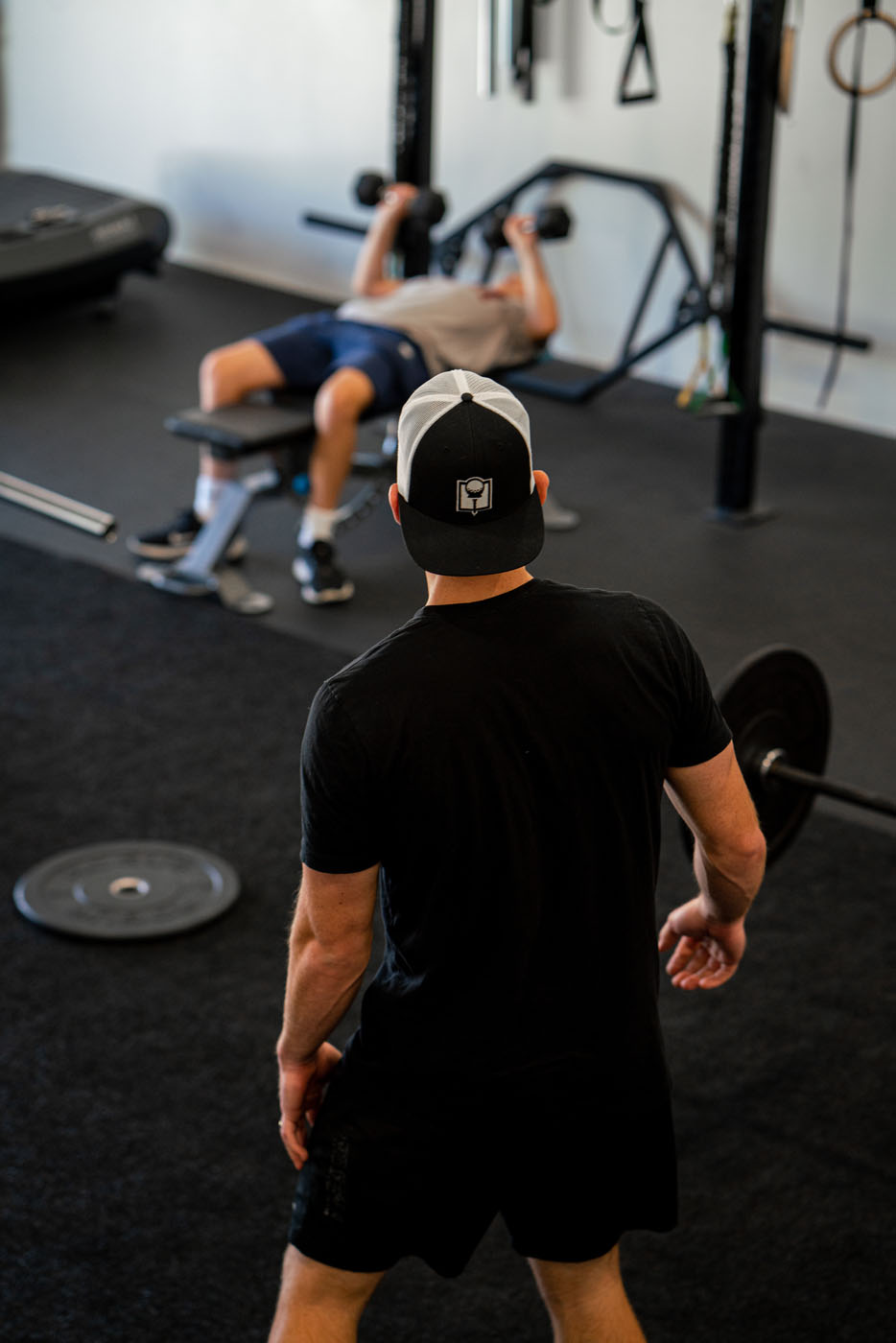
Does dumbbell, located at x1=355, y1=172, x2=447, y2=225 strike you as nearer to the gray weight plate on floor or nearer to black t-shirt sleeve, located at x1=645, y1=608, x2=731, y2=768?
the gray weight plate on floor

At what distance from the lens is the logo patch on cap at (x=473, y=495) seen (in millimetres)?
1327

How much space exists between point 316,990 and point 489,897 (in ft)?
0.68

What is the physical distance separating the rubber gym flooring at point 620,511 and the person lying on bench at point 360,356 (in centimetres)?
19

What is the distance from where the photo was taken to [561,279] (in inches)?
235

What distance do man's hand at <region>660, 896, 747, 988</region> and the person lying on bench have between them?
2.47 meters

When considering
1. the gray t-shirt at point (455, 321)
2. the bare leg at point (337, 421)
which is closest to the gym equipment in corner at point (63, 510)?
the bare leg at point (337, 421)

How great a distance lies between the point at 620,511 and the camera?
473 centimetres

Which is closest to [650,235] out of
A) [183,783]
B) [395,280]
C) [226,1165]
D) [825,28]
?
[825,28]

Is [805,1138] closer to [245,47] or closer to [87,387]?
[87,387]

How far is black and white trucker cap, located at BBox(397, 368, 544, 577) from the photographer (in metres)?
1.33

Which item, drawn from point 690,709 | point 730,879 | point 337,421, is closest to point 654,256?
point 337,421

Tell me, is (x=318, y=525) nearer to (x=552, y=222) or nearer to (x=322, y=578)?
(x=322, y=578)

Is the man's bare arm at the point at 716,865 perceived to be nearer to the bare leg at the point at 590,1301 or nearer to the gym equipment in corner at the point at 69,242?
the bare leg at the point at 590,1301

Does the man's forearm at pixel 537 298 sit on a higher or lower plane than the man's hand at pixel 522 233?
lower
